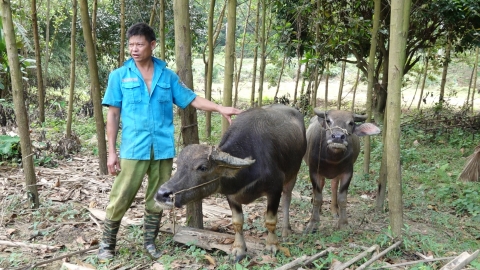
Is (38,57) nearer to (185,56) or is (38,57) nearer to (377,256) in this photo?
(185,56)

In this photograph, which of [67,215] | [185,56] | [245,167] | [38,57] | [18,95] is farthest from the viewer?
[38,57]

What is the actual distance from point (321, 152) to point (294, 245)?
137 centimetres

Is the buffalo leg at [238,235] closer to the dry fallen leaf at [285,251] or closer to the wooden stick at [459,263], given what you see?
the dry fallen leaf at [285,251]

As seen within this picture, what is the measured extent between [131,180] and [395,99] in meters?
2.65

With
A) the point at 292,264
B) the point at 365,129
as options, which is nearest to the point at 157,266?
the point at 292,264

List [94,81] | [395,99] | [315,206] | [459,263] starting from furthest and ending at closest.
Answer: [94,81] < [315,206] < [395,99] < [459,263]

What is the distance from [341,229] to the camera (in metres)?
5.40

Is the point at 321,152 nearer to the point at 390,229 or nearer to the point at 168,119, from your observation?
the point at 390,229

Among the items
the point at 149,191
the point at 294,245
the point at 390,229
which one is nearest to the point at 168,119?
the point at 149,191

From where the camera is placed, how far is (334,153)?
531 cm

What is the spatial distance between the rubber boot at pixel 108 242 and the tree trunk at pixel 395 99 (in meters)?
2.77

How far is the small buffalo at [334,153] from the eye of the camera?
5.09 meters

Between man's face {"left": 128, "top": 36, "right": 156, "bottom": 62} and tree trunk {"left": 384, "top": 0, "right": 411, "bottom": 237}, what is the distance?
89.3 inches

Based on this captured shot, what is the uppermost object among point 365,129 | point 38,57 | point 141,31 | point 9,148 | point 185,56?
point 141,31
